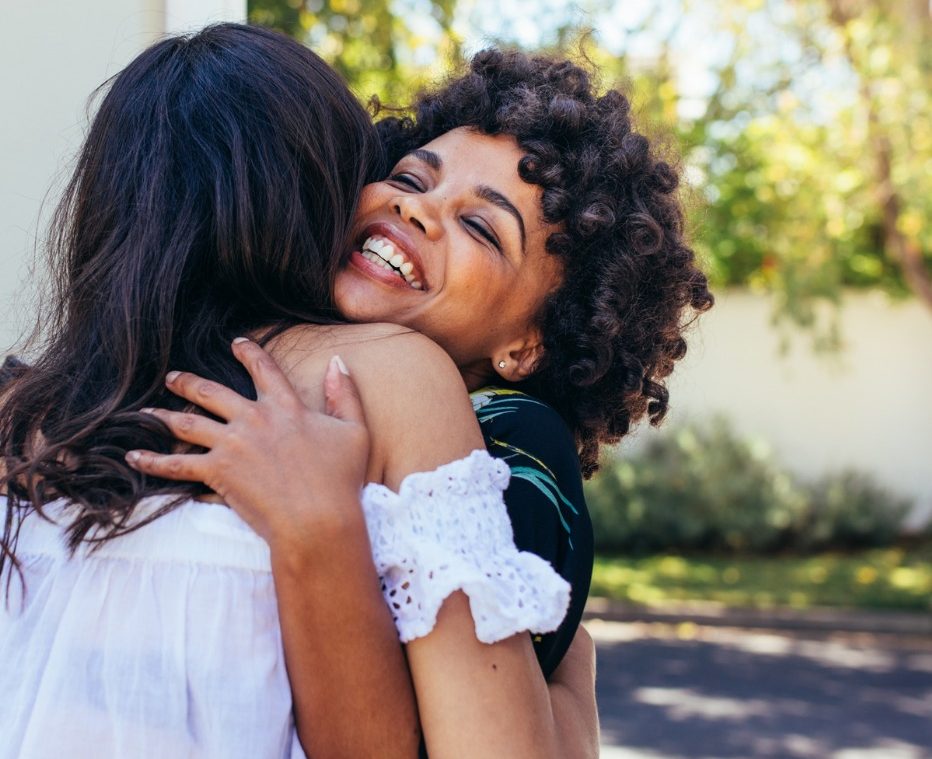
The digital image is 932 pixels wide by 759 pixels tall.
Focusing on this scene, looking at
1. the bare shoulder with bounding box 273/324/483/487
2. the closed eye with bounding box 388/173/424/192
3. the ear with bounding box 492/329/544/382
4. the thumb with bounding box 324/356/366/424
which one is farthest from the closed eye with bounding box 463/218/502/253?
the thumb with bounding box 324/356/366/424

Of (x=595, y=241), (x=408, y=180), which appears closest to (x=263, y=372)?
(x=408, y=180)

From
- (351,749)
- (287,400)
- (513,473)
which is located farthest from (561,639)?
(287,400)

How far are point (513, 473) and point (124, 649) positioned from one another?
22.8 inches

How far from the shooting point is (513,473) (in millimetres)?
1686

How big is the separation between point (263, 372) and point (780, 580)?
1024 centimetres

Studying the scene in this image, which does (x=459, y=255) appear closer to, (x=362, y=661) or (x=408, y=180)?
(x=408, y=180)

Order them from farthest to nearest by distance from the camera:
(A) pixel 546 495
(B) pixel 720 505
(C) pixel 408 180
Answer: (B) pixel 720 505, (C) pixel 408 180, (A) pixel 546 495

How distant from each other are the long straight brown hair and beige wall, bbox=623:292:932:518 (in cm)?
1160

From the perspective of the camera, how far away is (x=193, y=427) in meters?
1.53

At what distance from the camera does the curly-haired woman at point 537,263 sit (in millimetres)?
1868

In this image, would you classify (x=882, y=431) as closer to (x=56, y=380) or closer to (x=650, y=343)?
(x=650, y=343)

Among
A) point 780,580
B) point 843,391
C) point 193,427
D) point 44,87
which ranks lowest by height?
point 780,580

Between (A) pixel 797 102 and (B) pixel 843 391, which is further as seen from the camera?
(B) pixel 843 391

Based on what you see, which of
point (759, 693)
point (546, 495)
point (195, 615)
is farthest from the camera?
point (759, 693)
